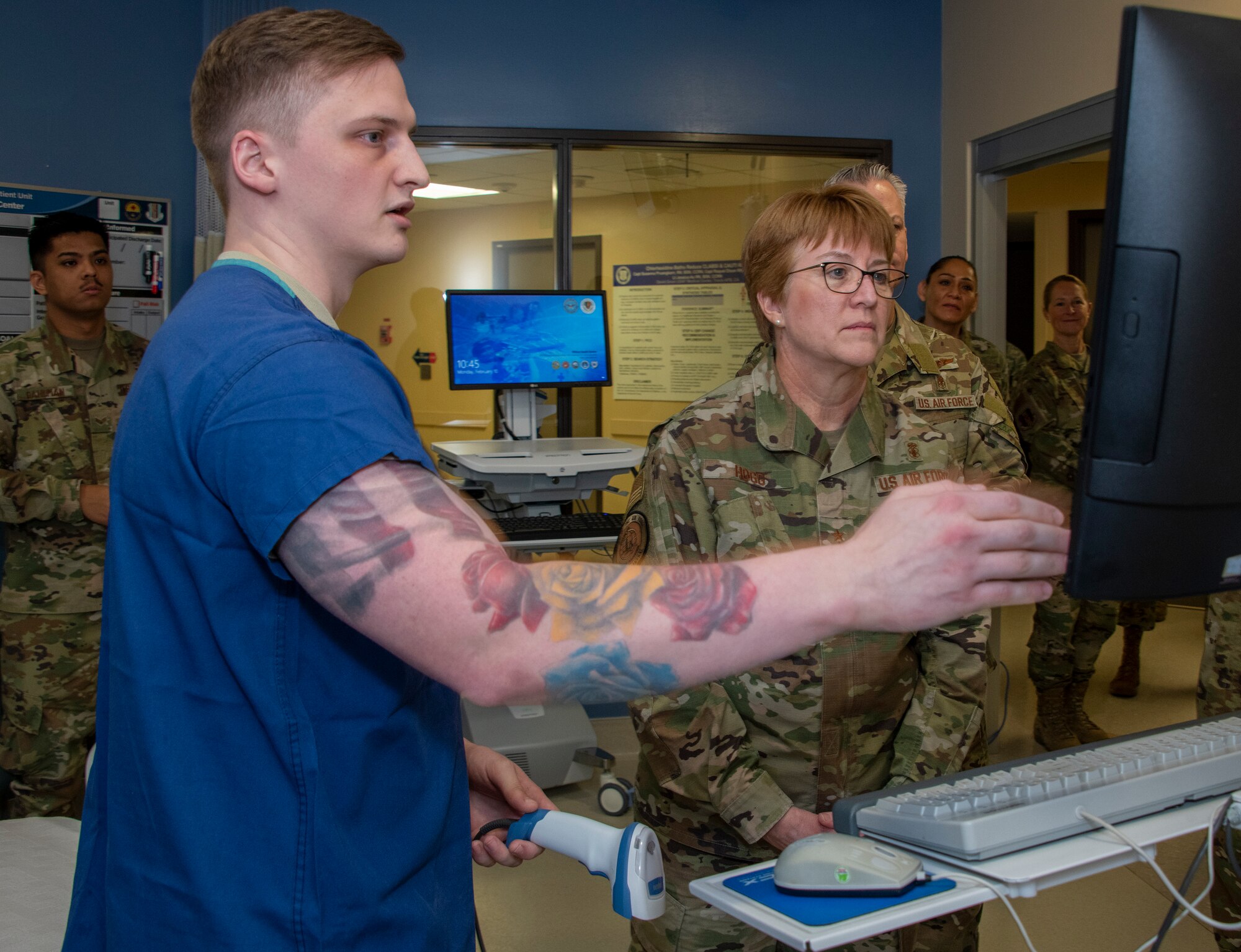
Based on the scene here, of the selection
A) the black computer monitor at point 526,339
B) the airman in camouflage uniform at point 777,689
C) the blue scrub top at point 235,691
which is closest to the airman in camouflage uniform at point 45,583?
the black computer monitor at point 526,339

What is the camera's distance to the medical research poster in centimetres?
354

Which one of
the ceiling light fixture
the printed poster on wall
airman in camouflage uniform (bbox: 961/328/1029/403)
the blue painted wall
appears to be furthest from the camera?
the printed poster on wall

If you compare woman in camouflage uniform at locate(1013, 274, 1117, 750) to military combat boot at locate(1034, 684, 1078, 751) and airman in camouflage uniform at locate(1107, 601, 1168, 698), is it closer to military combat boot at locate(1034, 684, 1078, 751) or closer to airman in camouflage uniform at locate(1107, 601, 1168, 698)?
military combat boot at locate(1034, 684, 1078, 751)

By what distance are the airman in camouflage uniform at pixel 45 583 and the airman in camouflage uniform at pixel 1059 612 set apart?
3.39 meters

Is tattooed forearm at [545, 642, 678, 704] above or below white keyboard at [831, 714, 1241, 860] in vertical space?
above

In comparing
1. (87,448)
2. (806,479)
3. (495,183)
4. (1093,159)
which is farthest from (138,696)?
(1093,159)

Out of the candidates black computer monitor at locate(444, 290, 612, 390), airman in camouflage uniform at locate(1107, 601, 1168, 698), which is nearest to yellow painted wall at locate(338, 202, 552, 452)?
black computer monitor at locate(444, 290, 612, 390)

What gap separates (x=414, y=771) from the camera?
85 cm

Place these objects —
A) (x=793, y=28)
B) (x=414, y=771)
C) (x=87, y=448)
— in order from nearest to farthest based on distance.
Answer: (x=414, y=771)
(x=87, y=448)
(x=793, y=28)

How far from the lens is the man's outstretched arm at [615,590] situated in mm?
661

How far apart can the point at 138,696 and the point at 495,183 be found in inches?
154

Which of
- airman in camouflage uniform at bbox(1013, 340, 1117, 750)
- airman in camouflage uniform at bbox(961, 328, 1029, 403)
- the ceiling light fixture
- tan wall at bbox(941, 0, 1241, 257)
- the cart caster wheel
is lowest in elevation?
the cart caster wheel

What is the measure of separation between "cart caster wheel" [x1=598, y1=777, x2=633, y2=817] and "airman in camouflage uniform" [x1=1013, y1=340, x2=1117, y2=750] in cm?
173

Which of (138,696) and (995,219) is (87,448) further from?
(995,219)
